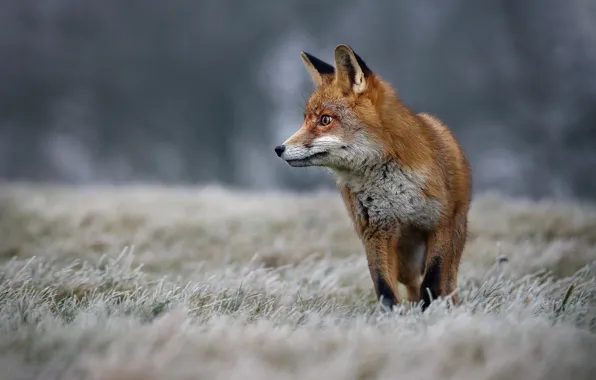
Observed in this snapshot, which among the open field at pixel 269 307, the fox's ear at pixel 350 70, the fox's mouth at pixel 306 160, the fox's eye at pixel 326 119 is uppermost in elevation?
the fox's ear at pixel 350 70

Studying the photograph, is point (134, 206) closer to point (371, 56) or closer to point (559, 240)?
point (559, 240)

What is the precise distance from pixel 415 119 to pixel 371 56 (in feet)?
48.0

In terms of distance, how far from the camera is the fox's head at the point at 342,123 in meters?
4.70

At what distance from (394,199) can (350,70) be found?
968 millimetres

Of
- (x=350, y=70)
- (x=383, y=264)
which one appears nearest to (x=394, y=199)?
(x=383, y=264)

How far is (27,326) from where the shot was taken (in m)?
3.52

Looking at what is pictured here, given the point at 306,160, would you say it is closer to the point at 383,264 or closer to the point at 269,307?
the point at 383,264

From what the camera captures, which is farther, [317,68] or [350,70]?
[317,68]

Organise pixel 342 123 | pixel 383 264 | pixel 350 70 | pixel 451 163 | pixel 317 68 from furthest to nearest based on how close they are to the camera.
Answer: pixel 317 68 < pixel 451 163 < pixel 350 70 < pixel 342 123 < pixel 383 264

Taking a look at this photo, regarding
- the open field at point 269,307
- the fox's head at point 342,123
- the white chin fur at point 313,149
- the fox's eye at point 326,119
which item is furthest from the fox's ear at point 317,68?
the open field at point 269,307

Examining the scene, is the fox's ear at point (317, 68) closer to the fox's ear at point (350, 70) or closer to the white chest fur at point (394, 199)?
the fox's ear at point (350, 70)

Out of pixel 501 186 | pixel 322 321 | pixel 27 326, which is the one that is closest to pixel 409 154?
pixel 322 321

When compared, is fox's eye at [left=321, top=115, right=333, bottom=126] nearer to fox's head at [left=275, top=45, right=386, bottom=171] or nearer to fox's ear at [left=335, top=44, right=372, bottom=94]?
fox's head at [left=275, top=45, right=386, bottom=171]

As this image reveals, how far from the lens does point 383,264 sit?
463 cm
